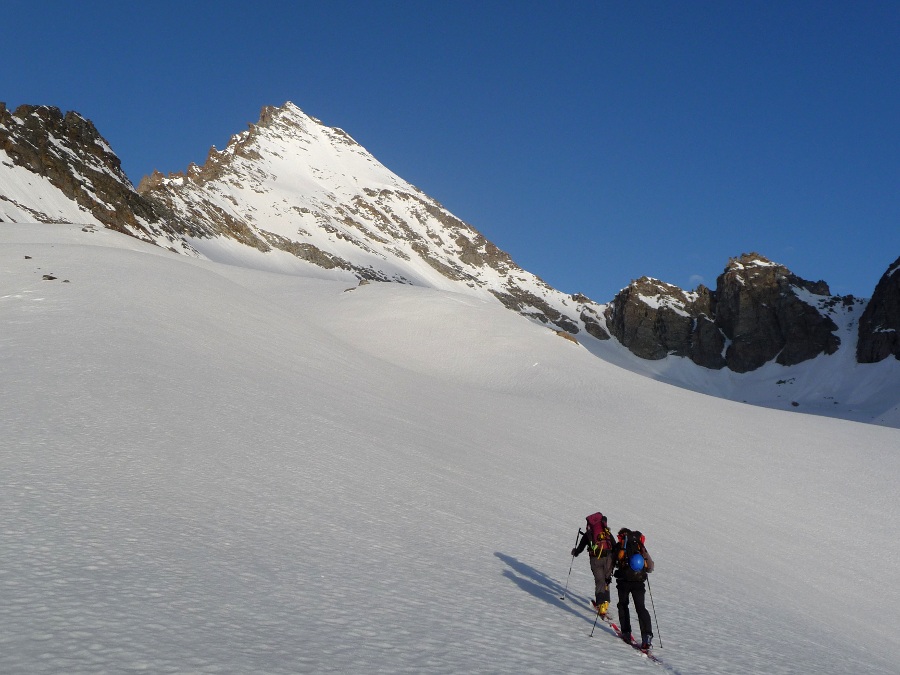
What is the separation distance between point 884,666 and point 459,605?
25.4 feet

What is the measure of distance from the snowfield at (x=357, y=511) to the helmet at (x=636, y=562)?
1.04m

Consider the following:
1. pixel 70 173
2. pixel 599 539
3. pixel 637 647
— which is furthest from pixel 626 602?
pixel 70 173

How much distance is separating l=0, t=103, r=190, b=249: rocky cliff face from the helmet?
8324cm

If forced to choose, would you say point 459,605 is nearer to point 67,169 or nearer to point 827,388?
point 67,169

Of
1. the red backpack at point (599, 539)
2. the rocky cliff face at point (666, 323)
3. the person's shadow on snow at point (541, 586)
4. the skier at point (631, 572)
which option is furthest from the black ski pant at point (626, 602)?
the rocky cliff face at point (666, 323)

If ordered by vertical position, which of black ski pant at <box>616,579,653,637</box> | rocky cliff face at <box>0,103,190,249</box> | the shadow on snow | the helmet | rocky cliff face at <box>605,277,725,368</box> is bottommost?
the shadow on snow

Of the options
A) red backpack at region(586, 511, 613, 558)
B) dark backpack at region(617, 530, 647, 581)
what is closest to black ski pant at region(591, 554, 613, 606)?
red backpack at region(586, 511, 613, 558)

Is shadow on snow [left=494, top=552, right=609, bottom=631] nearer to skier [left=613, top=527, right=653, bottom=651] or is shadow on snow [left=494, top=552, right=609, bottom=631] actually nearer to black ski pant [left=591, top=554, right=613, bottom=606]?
black ski pant [left=591, top=554, right=613, bottom=606]

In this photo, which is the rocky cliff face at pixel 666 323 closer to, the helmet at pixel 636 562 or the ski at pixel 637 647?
the ski at pixel 637 647

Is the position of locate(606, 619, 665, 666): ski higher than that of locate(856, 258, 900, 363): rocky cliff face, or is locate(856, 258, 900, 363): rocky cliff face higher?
locate(856, 258, 900, 363): rocky cliff face

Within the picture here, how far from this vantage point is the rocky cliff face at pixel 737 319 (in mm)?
147375

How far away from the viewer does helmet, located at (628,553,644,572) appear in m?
7.88

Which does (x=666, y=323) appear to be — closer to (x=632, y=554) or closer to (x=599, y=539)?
(x=599, y=539)

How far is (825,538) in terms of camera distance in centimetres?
1919
